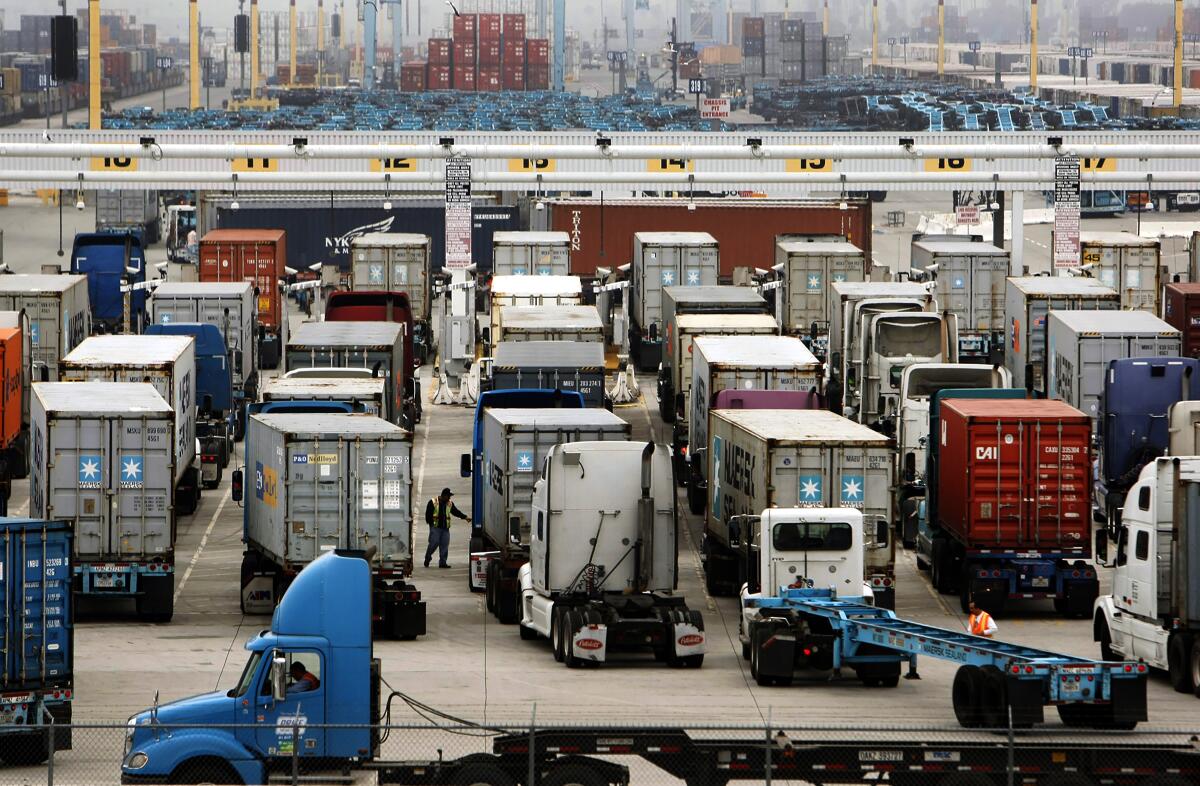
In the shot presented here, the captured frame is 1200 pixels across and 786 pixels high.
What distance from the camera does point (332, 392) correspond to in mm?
36938

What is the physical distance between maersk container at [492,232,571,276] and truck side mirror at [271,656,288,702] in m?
39.7

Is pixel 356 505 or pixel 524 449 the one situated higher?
pixel 524 449

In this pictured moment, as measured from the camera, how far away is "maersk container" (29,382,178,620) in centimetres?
3139

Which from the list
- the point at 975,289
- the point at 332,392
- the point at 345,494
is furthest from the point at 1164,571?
the point at 975,289

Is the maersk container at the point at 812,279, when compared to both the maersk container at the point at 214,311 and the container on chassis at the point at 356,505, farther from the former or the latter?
the container on chassis at the point at 356,505

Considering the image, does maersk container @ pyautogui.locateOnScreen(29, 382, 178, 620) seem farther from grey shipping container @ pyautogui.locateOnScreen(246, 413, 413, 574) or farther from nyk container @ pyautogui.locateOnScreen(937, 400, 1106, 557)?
nyk container @ pyautogui.locateOnScreen(937, 400, 1106, 557)

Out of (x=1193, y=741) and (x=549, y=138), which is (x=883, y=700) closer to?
(x=1193, y=741)

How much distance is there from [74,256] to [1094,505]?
32.3m

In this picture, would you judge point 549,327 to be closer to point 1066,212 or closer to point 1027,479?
point 1027,479

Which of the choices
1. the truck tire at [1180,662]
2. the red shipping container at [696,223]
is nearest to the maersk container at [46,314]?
the red shipping container at [696,223]

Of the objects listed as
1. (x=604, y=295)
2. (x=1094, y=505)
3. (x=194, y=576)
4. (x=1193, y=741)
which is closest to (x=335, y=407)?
(x=194, y=576)

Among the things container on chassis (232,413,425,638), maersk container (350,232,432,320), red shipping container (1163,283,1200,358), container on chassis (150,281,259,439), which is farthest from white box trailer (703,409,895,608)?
maersk container (350,232,432,320)

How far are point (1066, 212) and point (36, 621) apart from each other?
36606 millimetres

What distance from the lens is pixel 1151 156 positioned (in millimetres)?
59031
